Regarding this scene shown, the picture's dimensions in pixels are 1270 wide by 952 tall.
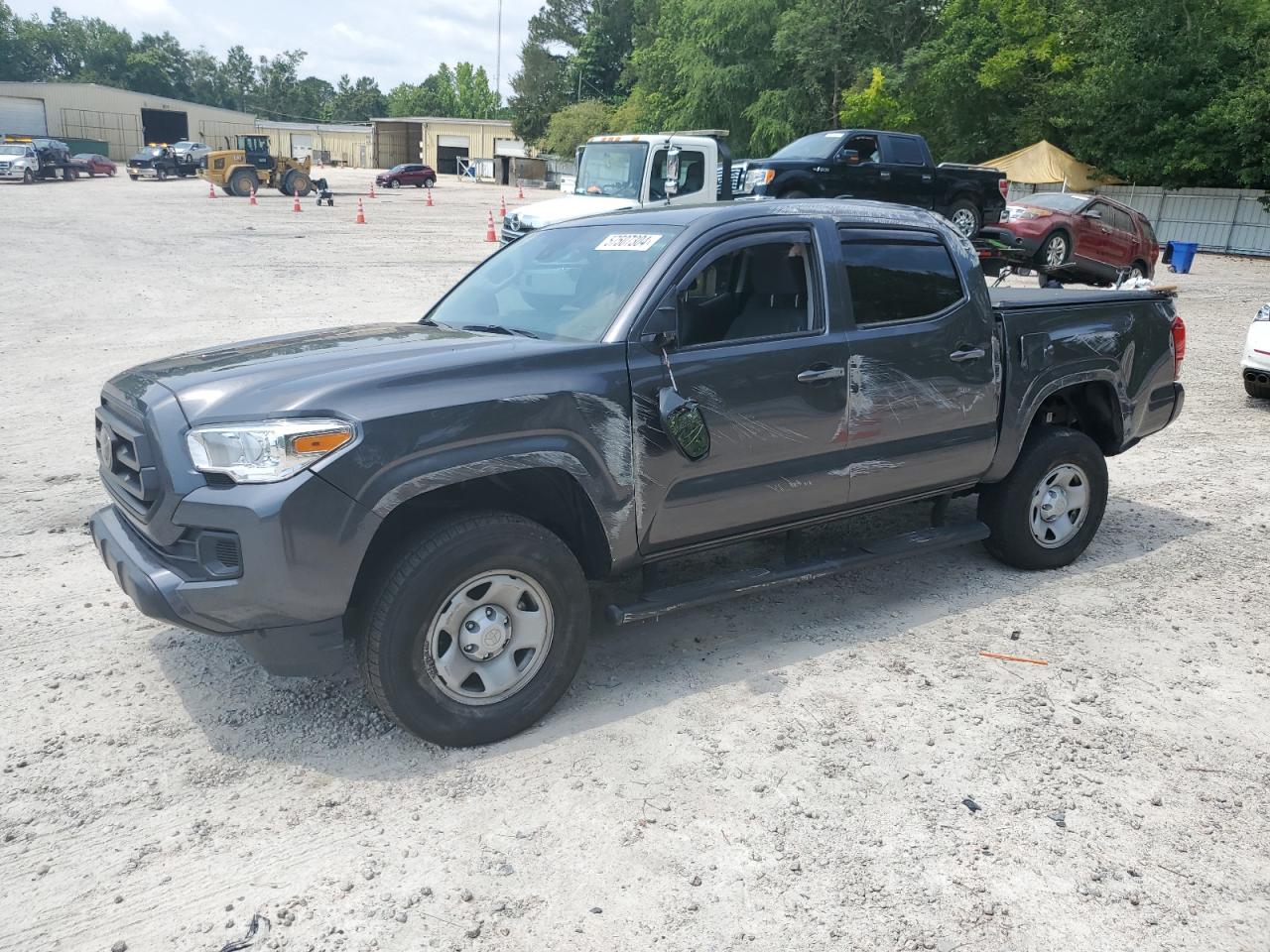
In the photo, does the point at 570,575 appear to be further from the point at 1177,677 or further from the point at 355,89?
the point at 355,89

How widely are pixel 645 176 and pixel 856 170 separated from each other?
160 inches

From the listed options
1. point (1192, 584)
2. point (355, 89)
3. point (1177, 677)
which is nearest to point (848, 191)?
point (1192, 584)

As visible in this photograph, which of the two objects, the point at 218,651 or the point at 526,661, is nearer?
the point at 526,661

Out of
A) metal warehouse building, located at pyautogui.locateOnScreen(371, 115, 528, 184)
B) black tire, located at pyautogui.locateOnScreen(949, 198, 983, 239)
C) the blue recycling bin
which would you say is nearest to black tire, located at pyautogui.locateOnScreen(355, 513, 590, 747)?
black tire, located at pyautogui.locateOnScreen(949, 198, 983, 239)

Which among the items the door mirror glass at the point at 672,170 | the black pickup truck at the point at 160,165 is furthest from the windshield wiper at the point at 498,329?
the black pickup truck at the point at 160,165

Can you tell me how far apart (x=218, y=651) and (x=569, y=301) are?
2110mm

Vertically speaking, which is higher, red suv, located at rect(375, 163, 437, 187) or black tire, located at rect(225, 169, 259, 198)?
red suv, located at rect(375, 163, 437, 187)

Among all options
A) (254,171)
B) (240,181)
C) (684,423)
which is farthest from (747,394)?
(254,171)

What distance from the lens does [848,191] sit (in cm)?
1695

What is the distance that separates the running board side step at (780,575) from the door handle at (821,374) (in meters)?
0.84

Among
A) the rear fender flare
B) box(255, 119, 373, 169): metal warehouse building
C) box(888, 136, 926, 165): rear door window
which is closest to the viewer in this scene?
the rear fender flare

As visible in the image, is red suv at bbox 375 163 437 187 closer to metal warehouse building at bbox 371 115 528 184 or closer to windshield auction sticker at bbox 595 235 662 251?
metal warehouse building at bbox 371 115 528 184

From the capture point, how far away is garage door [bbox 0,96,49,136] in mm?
71625

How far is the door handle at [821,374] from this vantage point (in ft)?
13.6
